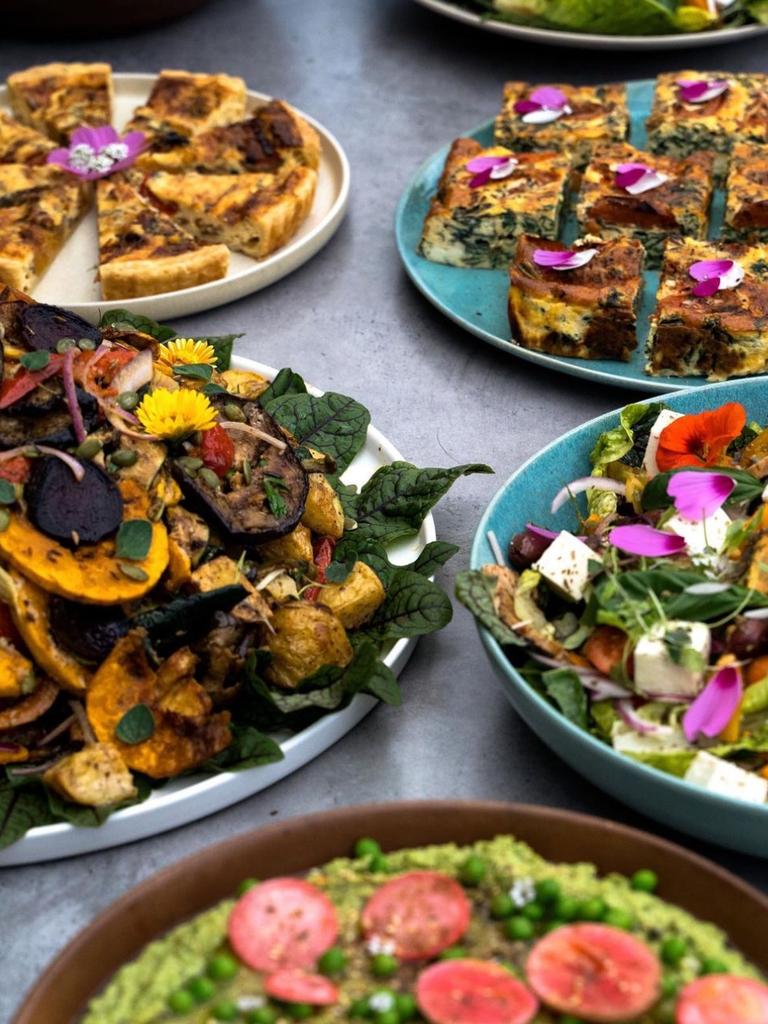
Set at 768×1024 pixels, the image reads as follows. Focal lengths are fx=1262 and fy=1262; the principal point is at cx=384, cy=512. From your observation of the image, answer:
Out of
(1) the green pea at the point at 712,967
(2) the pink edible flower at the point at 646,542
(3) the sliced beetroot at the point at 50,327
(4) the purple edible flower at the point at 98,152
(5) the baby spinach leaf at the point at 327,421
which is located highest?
(3) the sliced beetroot at the point at 50,327

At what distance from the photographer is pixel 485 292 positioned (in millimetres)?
3357

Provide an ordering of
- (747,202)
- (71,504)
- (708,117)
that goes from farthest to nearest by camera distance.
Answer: (708,117), (747,202), (71,504)

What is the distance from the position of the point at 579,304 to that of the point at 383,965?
191cm

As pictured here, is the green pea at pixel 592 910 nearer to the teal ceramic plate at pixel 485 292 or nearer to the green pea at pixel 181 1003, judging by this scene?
the green pea at pixel 181 1003

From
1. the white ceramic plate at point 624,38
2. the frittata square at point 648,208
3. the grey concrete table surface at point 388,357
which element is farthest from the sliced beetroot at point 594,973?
the white ceramic plate at point 624,38

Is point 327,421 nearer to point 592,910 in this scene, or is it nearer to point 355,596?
point 355,596

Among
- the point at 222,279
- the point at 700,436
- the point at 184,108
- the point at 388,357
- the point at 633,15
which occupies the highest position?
the point at 633,15

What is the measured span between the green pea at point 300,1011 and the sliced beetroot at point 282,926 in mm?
52

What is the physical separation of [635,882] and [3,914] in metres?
0.99

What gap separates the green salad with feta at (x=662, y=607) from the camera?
6.27 ft

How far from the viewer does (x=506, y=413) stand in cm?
310

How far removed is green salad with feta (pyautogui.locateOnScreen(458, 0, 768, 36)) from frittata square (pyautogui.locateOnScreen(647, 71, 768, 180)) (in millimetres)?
346

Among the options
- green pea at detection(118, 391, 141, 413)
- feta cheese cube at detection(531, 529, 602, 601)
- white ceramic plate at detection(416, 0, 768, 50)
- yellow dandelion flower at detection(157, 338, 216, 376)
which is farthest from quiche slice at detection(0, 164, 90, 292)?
feta cheese cube at detection(531, 529, 602, 601)

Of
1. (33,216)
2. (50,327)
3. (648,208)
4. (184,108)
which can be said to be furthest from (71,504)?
(184,108)
